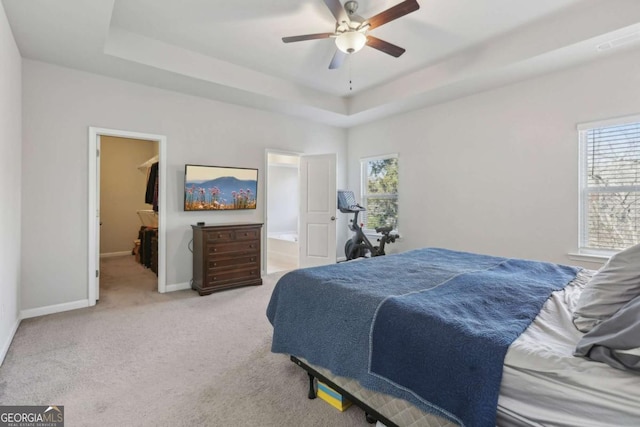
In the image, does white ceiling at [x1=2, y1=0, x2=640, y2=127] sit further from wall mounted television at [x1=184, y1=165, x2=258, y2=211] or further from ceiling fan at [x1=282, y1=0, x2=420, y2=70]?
wall mounted television at [x1=184, y1=165, x2=258, y2=211]

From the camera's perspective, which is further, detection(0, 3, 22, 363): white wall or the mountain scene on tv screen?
the mountain scene on tv screen

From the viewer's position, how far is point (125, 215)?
23.4ft

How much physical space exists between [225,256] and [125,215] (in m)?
4.31

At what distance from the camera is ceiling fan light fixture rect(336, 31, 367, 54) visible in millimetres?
2770

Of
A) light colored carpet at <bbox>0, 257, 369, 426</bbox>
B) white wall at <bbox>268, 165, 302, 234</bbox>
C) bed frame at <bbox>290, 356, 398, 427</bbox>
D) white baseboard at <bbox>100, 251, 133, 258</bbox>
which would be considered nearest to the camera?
bed frame at <bbox>290, 356, 398, 427</bbox>

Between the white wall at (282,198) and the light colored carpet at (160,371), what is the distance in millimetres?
4540

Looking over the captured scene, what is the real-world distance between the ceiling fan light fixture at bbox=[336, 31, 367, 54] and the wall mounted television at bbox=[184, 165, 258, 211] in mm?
2510

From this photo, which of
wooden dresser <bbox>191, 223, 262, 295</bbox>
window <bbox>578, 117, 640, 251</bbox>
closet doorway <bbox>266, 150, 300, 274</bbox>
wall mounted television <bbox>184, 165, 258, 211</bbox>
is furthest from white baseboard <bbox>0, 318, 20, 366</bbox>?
window <bbox>578, 117, 640, 251</bbox>

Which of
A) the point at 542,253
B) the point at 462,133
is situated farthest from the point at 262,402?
the point at 462,133

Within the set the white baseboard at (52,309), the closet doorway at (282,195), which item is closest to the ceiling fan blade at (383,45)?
the white baseboard at (52,309)

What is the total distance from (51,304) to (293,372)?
9.94ft

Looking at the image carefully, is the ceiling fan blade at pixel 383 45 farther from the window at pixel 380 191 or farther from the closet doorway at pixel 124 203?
the closet doorway at pixel 124 203

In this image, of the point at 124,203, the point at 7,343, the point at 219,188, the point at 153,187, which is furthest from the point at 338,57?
the point at 124,203

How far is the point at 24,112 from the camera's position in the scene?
3.27m
